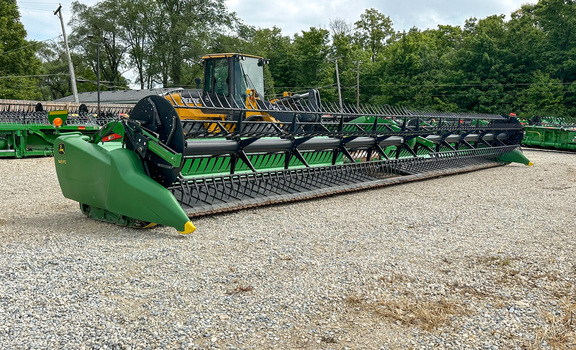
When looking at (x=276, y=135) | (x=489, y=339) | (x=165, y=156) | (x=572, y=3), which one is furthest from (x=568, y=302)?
(x=572, y=3)

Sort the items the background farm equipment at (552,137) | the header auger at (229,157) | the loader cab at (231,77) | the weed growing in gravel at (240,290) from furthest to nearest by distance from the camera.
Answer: the background farm equipment at (552,137) → the loader cab at (231,77) → the header auger at (229,157) → the weed growing in gravel at (240,290)

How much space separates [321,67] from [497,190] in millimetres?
42789

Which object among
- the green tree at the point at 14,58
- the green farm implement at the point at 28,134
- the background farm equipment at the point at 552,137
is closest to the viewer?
the green farm implement at the point at 28,134

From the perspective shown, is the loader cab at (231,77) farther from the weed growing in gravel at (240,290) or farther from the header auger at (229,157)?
the weed growing in gravel at (240,290)

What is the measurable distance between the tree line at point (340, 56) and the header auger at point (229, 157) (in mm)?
27974

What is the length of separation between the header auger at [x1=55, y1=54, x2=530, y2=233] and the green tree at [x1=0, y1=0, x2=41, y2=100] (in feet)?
103

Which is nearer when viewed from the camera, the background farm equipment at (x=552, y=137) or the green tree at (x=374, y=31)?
the background farm equipment at (x=552, y=137)

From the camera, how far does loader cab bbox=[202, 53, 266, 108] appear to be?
414 inches

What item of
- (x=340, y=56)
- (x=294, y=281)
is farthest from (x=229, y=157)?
(x=340, y=56)

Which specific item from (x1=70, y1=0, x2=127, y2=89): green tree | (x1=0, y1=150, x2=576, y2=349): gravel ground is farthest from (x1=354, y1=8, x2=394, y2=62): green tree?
(x1=0, y1=150, x2=576, y2=349): gravel ground

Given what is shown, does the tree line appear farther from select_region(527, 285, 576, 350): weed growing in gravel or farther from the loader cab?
select_region(527, 285, 576, 350): weed growing in gravel

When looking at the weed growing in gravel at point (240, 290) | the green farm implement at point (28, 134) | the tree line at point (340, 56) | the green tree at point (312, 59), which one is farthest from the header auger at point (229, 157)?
the green tree at point (312, 59)

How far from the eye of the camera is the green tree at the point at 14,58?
3559cm

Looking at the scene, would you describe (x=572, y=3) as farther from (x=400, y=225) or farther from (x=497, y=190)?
(x=400, y=225)
